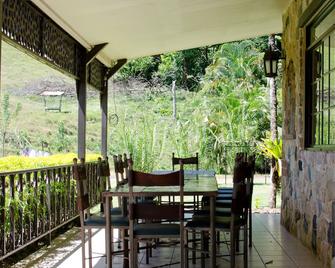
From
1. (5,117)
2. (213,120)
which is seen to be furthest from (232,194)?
(5,117)

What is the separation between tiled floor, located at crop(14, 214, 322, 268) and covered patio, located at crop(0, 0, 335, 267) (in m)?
0.01

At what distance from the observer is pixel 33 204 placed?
5.15 meters

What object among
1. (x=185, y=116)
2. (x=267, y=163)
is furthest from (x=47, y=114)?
(x=267, y=163)

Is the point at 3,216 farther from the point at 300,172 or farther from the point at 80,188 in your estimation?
the point at 300,172

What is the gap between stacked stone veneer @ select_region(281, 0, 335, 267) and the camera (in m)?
4.51

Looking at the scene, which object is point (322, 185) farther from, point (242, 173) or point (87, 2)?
point (87, 2)

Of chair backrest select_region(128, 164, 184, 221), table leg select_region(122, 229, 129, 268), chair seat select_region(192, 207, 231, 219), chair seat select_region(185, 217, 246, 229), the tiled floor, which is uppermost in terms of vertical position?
chair backrest select_region(128, 164, 184, 221)

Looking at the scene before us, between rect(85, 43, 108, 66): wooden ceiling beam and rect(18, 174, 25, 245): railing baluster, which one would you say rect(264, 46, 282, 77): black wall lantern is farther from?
rect(18, 174, 25, 245): railing baluster

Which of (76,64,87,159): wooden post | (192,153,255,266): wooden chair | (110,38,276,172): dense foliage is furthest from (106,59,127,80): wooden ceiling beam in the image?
(192,153,255,266): wooden chair

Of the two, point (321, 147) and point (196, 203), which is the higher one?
point (321, 147)

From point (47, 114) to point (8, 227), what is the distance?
497 inches

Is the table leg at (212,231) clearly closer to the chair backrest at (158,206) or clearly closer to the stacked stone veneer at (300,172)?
the chair backrest at (158,206)

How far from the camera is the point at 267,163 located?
14008mm

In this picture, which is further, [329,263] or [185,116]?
[185,116]
